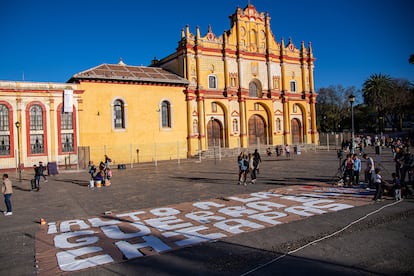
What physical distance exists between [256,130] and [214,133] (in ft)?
23.0

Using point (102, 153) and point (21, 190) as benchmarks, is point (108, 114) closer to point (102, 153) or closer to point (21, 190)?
point (102, 153)

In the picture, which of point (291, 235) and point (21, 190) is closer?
point (291, 235)

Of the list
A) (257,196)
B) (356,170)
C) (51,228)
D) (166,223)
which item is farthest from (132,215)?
(356,170)

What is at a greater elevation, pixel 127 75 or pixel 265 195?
pixel 127 75

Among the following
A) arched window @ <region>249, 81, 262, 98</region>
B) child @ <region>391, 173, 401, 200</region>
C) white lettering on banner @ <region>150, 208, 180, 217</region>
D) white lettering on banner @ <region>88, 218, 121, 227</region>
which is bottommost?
white lettering on banner @ <region>88, 218, 121, 227</region>

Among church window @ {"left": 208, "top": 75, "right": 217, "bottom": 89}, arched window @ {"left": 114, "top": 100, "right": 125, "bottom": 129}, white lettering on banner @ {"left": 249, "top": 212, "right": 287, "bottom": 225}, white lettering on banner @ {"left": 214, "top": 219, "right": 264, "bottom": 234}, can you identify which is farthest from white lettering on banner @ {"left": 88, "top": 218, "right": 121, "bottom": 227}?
church window @ {"left": 208, "top": 75, "right": 217, "bottom": 89}

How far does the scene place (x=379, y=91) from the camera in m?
69.1

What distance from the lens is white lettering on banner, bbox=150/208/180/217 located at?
456 inches

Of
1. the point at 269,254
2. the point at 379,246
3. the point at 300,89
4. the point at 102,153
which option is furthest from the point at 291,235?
the point at 300,89

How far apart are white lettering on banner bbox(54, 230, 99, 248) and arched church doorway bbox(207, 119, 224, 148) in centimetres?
3145

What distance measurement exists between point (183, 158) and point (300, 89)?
22.6 m

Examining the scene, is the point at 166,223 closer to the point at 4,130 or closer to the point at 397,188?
the point at 397,188

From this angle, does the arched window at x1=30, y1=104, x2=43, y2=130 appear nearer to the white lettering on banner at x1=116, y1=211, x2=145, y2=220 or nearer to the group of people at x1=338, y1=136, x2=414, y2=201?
the white lettering on banner at x1=116, y1=211, x2=145, y2=220

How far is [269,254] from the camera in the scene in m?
7.45
